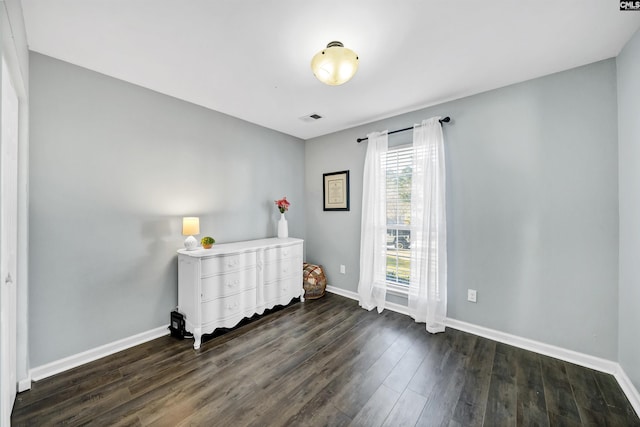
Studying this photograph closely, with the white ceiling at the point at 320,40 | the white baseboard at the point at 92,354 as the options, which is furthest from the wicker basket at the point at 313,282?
the white ceiling at the point at 320,40

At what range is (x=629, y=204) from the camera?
1.81 metres

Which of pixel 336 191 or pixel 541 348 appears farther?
pixel 336 191

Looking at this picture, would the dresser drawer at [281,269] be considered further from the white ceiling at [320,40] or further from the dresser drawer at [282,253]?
the white ceiling at [320,40]

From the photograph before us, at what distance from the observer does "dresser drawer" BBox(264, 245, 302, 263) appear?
3086 mm

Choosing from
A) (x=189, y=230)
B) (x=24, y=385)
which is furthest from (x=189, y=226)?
(x=24, y=385)

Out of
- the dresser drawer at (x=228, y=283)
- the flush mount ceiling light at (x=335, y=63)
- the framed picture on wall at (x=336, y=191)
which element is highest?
the flush mount ceiling light at (x=335, y=63)

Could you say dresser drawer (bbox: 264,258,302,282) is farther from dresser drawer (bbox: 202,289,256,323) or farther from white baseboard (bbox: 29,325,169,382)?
white baseboard (bbox: 29,325,169,382)

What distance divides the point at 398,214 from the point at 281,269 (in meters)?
1.65

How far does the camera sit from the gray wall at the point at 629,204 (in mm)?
1706

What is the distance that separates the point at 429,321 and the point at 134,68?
3705 millimetres

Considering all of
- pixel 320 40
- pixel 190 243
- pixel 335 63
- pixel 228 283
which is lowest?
pixel 228 283

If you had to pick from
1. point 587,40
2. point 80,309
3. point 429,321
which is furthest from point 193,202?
point 587,40

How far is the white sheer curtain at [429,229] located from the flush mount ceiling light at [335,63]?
4.83 feet

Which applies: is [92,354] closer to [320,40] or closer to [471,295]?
[320,40]
